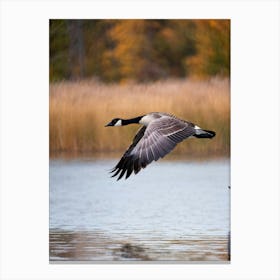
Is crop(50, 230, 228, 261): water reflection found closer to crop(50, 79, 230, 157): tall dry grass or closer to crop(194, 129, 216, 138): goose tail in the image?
crop(50, 79, 230, 157): tall dry grass

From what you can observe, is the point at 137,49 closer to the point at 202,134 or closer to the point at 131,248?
the point at 202,134

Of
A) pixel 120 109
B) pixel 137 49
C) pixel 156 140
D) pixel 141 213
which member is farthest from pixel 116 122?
pixel 156 140

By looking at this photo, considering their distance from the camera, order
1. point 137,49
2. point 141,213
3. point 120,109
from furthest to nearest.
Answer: point 137,49
point 120,109
point 141,213

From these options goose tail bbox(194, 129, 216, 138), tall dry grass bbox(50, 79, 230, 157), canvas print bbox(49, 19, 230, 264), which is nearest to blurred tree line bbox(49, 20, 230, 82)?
canvas print bbox(49, 19, 230, 264)

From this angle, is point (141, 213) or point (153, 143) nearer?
point (153, 143)

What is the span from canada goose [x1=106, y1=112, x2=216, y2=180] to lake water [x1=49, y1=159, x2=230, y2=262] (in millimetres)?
915

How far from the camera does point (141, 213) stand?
15.7 meters
